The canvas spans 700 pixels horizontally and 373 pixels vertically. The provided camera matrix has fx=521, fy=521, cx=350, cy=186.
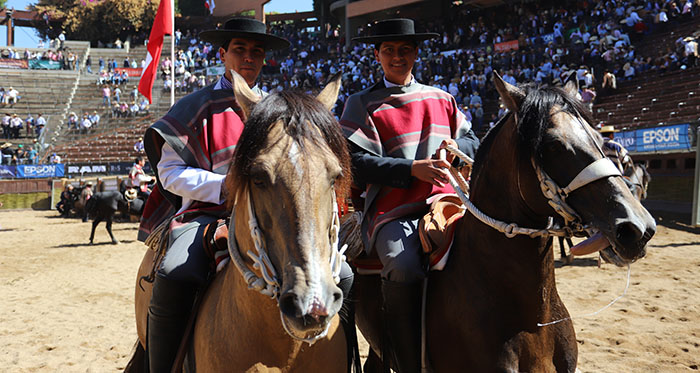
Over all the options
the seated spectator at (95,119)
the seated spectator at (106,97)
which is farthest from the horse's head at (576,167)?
the seated spectator at (106,97)

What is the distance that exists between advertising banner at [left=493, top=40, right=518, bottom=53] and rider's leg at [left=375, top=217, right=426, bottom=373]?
25.2 metres

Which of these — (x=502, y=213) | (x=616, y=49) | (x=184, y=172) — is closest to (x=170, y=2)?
(x=184, y=172)

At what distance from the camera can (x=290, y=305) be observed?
5.45 feet

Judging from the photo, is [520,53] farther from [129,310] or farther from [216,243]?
[216,243]

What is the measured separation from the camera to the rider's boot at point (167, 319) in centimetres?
253

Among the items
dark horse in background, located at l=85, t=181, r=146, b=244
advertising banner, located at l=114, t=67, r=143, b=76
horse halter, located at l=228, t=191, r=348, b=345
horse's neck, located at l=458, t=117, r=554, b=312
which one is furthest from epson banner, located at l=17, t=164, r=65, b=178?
horse halter, located at l=228, t=191, r=348, b=345

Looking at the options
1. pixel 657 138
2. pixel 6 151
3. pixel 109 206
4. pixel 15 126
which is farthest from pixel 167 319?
pixel 15 126

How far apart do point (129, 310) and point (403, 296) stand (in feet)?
19.1

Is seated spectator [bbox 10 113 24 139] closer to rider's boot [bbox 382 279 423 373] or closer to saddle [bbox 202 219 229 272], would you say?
saddle [bbox 202 219 229 272]

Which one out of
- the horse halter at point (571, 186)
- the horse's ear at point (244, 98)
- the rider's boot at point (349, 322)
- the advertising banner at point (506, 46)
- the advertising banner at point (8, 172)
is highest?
the advertising banner at point (506, 46)

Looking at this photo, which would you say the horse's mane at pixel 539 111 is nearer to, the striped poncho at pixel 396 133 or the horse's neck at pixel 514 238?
the horse's neck at pixel 514 238

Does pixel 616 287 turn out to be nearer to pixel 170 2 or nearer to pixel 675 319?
pixel 675 319

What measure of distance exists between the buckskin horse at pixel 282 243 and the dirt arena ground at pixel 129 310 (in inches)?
138

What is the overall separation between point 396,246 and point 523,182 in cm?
80
